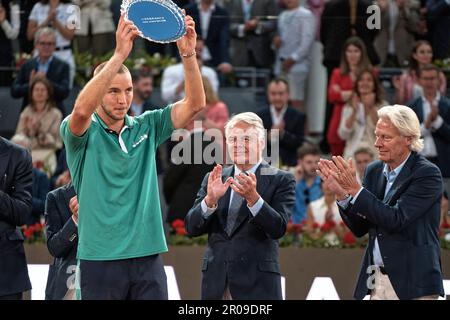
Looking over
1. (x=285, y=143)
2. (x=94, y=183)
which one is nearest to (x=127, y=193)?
(x=94, y=183)

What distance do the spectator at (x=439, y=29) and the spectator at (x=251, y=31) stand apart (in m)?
1.48

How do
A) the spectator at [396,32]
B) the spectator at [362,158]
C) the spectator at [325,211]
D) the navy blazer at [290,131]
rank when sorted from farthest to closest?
the spectator at [396,32], the navy blazer at [290,131], the spectator at [362,158], the spectator at [325,211]

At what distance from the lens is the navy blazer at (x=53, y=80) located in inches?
387

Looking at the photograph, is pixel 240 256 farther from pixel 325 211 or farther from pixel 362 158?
pixel 362 158

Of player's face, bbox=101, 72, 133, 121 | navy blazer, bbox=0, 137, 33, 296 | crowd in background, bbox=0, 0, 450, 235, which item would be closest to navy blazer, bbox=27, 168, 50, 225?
crowd in background, bbox=0, 0, 450, 235

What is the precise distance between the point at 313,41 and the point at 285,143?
114 centimetres

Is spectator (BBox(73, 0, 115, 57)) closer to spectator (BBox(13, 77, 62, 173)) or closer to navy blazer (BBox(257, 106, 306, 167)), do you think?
spectator (BBox(13, 77, 62, 173))

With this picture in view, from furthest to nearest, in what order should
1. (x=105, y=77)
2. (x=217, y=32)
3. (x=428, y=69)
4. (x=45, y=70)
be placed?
1. (x=217, y=32)
2. (x=45, y=70)
3. (x=428, y=69)
4. (x=105, y=77)

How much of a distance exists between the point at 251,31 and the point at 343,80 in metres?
1.01

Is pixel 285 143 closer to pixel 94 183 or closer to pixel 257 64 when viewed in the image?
pixel 257 64

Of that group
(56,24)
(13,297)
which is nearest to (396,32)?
(56,24)

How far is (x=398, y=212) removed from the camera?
20.3 ft

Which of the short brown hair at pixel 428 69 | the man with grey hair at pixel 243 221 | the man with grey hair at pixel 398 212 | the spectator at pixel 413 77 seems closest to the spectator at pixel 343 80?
the spectator at pixel 413 77

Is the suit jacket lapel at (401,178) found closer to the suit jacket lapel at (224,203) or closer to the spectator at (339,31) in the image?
the suit jacket lapel at (224,203)
